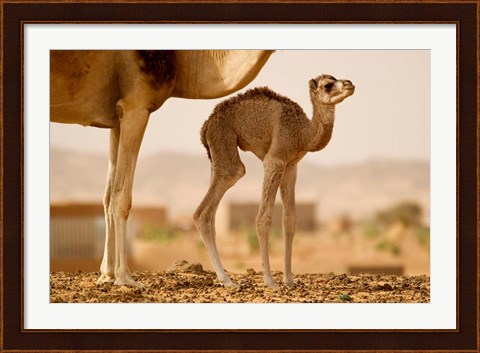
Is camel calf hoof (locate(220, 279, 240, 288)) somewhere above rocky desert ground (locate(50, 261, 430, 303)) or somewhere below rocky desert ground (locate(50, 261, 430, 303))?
above

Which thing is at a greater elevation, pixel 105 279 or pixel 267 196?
pixel 267 196

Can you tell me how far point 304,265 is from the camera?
931 inches

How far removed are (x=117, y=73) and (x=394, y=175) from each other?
134ft

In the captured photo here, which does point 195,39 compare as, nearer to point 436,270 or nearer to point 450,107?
point 450,107

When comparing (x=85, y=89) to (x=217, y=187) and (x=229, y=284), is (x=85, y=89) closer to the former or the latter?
(x=217, y=187)

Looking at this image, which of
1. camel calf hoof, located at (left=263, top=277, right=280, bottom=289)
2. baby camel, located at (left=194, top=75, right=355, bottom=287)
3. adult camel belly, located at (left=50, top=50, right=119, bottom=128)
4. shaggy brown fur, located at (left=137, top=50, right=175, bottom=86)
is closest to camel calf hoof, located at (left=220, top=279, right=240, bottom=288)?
baby camel, located at (left=194, top=75, right=355, bottom=287)

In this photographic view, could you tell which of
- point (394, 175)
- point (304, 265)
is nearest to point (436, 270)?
point (304, 265)

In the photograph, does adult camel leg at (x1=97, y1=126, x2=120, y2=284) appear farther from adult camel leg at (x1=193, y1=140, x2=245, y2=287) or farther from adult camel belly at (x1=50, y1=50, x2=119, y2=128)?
adult camel leg at (x1=193, y1=140, x2=245, y2=287)

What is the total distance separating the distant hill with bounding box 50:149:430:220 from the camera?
43594 mm

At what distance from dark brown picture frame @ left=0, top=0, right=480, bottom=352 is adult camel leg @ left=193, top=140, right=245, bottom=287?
1.95 metres

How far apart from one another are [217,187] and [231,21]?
2312 millimetres

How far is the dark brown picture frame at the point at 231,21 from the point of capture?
335 inches

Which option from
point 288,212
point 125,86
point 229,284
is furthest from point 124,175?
point 288,212

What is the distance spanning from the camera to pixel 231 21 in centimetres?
862
